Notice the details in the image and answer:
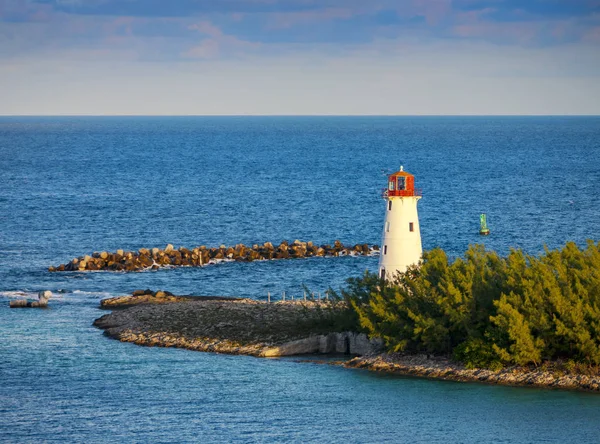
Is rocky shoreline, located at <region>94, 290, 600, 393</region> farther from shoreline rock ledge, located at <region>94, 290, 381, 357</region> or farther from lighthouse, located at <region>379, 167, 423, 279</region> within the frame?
lighthouse, located at <region>379, 167, 423, 279</region>

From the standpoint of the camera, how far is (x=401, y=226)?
184ft

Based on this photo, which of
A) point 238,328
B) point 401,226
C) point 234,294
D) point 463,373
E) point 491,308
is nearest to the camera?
point 463,373

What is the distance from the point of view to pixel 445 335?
5041 cm

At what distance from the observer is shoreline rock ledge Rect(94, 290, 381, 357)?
181 ft

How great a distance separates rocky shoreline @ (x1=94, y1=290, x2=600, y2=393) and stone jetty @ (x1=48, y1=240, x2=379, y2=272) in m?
18.5

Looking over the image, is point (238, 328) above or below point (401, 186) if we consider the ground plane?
below

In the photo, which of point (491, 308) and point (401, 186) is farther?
point (401, 186)

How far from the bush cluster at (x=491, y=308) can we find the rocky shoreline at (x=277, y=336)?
93 cm

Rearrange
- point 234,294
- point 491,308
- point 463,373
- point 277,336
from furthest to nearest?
1. point 234,294
2. point 277,336
3. point 491,308
4. point 463,373

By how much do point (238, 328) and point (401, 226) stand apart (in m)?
10.6

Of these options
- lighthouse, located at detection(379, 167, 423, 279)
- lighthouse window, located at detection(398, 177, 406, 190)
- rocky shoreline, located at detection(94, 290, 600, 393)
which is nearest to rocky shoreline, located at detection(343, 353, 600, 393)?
rocky shoreline, located at detection(94, 290, 600, 393)

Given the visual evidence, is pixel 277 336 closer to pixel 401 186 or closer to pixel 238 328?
pixel 238 328

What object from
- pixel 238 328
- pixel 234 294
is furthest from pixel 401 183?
pixel 234 294

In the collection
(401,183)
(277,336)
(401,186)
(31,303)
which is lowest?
(31,303)
